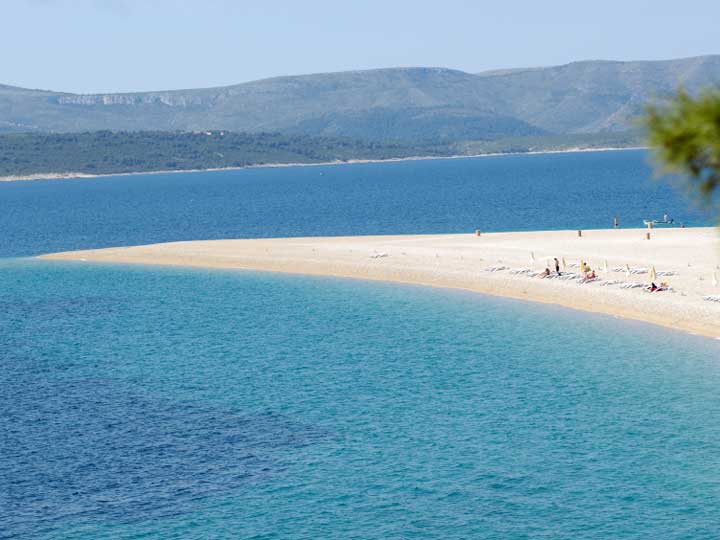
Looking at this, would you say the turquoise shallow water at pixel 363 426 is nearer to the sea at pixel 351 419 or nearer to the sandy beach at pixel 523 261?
the sea at pixel 351 419

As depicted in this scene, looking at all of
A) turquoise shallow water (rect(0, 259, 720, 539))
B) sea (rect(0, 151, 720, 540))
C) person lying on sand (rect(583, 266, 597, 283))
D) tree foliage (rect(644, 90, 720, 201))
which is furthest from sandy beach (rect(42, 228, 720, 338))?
tree foliage (rect(644, 90, 720, 201))

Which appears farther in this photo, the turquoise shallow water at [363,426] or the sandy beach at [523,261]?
the sandy beach at [523,261]

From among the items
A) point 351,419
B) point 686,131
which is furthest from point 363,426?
point 686,131

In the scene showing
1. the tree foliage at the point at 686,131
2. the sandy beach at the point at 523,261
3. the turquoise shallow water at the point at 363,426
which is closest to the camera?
the tree foliage at the point at 686,131

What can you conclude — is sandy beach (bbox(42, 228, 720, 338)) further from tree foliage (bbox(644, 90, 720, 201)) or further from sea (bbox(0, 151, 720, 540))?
tree foliage (bbox(644, 90, 720, 201))

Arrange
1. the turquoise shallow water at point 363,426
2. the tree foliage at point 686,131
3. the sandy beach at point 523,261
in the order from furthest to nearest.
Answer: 1. the sandy beach at point 523,261
2. the turquoise shallow water at point 363,426
3. the tree foliage at point 686,131

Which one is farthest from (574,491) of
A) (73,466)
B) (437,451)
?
(73,466)

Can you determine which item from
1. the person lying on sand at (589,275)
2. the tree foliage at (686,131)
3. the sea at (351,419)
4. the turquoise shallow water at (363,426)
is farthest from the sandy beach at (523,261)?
the tree foliage at (686,131)

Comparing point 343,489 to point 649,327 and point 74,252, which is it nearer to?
point 649,327
